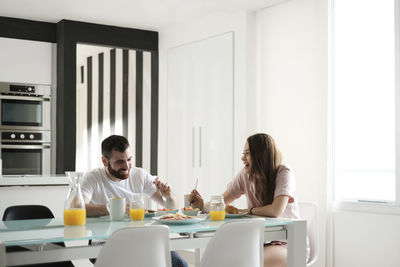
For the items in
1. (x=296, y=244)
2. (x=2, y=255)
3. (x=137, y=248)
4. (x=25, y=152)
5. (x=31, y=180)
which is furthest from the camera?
(x=25, y=152)

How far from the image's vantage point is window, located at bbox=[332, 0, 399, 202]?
4180 millimetres

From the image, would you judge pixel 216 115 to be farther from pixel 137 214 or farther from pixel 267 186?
pixel 137 214

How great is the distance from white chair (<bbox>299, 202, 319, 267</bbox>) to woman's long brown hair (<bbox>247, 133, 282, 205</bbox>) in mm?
378

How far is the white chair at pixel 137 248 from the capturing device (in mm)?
2143

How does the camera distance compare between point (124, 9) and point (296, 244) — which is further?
point (124, 9)

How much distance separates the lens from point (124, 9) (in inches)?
215

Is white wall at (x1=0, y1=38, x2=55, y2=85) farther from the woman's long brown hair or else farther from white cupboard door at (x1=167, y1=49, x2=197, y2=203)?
the woman's long brown hair

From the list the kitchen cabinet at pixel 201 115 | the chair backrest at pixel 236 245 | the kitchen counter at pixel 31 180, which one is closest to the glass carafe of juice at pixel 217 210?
the chair backrest at pixel 236 245

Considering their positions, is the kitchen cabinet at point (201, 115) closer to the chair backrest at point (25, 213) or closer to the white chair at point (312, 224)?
the white chair at point (312, 224)

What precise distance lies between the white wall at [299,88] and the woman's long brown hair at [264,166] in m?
1.21

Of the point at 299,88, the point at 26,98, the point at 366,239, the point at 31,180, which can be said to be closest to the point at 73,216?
the point at 31,180

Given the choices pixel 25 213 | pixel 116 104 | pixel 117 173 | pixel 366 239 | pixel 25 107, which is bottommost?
pixel 366 239

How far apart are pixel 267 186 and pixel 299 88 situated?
5.59 ft

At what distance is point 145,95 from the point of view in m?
7.25
